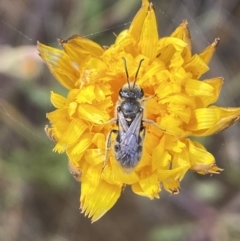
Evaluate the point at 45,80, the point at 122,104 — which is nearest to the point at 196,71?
the point at 122,104

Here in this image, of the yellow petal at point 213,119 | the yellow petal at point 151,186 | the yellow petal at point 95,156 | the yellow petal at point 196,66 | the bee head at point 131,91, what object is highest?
the yellow petal at point 196,66

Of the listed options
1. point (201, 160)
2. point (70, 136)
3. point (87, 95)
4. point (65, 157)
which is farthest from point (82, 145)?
point (65, 157)

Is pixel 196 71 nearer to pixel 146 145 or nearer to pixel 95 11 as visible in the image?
pixel 146 145

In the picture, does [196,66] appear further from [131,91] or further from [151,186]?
[151,186]

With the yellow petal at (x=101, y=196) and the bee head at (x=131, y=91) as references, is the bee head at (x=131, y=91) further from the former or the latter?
the yellow petal at (x=101, y=196)

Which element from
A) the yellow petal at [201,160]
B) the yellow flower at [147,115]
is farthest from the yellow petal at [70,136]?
the yellow petal at [201,160]

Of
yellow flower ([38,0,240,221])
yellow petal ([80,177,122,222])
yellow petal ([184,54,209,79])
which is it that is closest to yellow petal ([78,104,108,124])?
yellow flower ([38,0,240,221])
